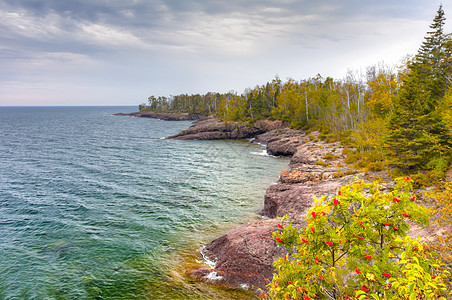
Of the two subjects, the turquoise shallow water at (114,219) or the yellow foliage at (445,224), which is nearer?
the yellow foliage at (445,224)

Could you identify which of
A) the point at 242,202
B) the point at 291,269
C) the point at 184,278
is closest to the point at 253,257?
the point at 184,278

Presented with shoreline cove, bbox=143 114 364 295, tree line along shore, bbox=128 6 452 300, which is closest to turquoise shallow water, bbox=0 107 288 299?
shoreline cove, bbox=143 114 364 295

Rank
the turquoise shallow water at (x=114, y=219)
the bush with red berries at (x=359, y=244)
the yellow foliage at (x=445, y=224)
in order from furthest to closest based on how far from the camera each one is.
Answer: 1. the turquoise shallow water at (x=114, y=219)
2. the yellow foliage at (x=445, y=224)
3. the bush with red berries at (x=359, y=244)

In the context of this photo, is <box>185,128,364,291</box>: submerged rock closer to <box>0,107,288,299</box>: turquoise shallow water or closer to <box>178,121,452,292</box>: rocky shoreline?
<box>178,121,452,292</box>: rocky shoreline

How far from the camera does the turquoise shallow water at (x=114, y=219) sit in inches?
697

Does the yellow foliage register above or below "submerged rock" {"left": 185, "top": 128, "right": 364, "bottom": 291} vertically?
above

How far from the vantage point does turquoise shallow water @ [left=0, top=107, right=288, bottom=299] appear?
17709 mm

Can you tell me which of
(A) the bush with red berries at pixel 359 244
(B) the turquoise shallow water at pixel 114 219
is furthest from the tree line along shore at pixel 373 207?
(B) the turquoise shallow water at pixel 114 219

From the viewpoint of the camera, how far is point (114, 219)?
27.6 metres

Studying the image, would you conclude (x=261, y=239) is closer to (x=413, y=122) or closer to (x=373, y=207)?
(x=373, y=207)

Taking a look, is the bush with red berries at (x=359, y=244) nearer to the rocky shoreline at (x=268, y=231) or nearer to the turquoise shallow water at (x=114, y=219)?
the rocky shoreline at (x=268, y=231)

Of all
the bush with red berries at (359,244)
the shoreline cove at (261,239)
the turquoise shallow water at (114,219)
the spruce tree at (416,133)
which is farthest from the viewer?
the spruce tree at (416,133)

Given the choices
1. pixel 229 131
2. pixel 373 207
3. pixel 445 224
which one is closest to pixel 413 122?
pixel 445 224

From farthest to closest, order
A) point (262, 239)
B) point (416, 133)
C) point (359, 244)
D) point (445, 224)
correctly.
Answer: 1. point (416, 133)
2. point (262, 239)
3. point (445, 224)
4. point (359, 244)
